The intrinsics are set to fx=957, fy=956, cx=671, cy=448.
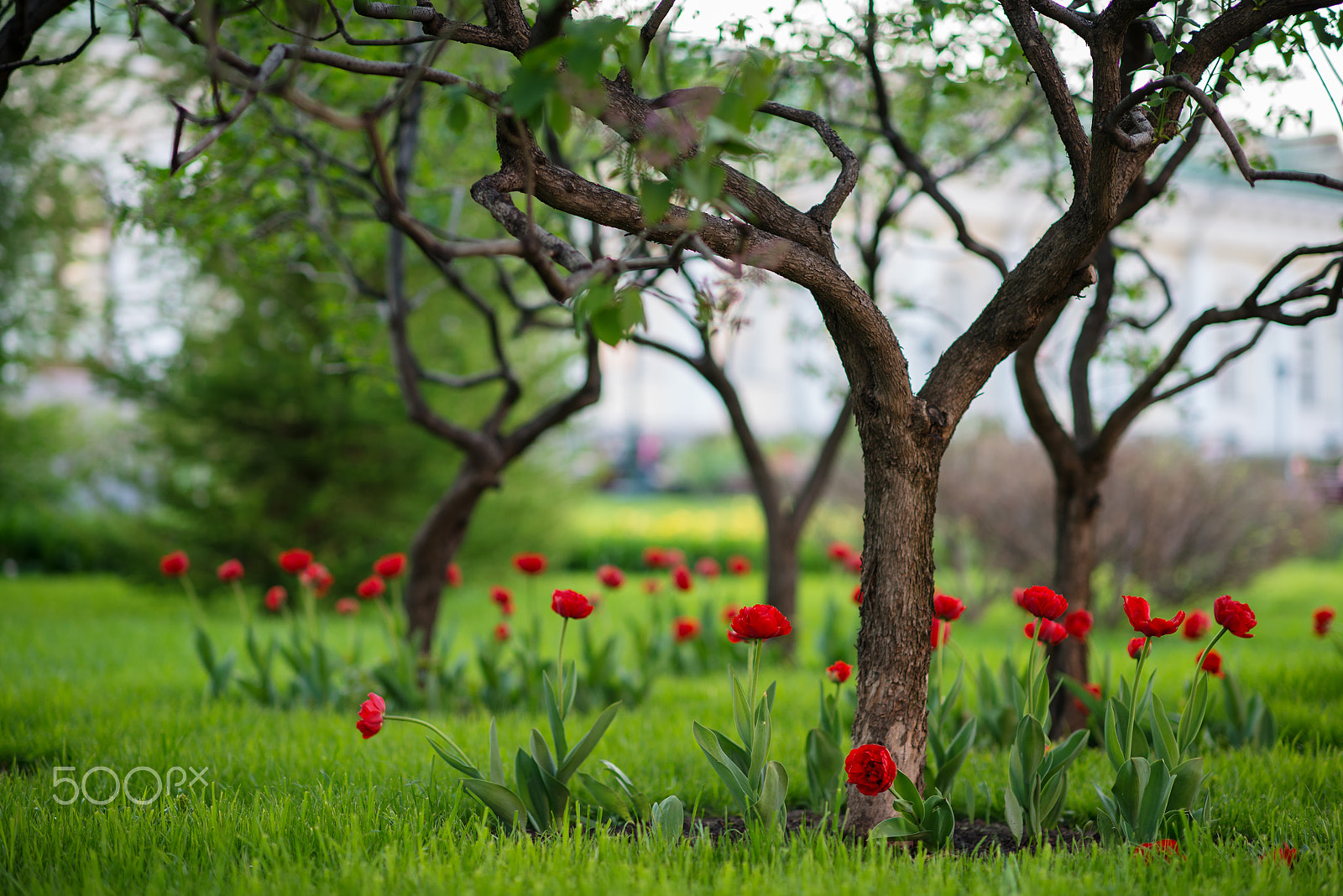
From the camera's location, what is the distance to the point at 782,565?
Answer: 536 cm

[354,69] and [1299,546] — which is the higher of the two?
[354,69]

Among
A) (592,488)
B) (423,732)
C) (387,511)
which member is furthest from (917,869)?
(592,488)

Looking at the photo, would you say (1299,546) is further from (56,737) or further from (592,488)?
(56,737)

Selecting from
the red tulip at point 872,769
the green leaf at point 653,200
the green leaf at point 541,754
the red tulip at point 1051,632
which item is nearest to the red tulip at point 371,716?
the green leaf at point 541,754

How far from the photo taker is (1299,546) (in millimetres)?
7922

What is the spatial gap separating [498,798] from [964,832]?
1295 mm

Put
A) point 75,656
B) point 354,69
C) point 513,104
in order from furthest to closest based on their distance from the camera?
1. point 75,656
2. point 354,69
3. point 513,104

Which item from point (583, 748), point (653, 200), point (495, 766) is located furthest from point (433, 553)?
point (653, 200)

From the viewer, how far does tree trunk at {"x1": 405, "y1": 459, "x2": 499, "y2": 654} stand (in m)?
4.54

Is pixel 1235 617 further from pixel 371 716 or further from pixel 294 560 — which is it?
pixel 294 560

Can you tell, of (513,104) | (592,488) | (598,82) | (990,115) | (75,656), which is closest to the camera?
(513,104)

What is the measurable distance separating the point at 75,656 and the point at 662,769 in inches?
157

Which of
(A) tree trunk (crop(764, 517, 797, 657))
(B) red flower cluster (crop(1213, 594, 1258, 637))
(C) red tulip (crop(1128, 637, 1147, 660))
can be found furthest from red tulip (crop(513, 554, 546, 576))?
(B) red flower cluster (crop(1213, 594, 1258, 637))

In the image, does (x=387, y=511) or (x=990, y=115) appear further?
(x=387, y=511)
